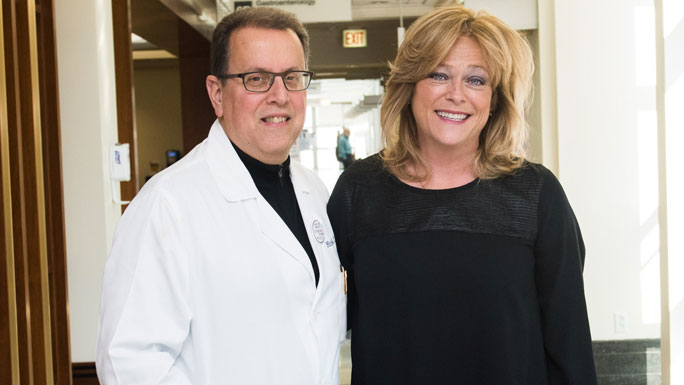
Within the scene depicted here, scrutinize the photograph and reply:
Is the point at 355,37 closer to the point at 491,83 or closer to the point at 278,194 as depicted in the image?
the point at 491,83

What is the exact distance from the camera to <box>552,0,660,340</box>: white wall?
504cm

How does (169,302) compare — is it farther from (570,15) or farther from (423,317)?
(570,15)

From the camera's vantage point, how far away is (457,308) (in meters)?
1.73

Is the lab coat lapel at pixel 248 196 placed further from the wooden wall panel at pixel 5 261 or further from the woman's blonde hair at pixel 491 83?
the wooden wall panel at pixel 5 261

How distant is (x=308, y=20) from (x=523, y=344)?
16.2ft

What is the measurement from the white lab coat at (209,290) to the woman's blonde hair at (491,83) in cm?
47

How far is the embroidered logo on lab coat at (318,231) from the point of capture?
1832 millimetres

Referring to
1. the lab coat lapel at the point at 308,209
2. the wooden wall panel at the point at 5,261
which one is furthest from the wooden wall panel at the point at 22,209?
the lab coat lapel at the point at 308,209

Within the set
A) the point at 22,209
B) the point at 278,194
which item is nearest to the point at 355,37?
the point at 22,209

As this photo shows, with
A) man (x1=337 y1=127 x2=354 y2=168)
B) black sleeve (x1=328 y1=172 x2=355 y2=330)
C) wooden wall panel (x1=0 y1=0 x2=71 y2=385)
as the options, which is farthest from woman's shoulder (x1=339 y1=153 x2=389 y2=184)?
man (x1=337 y1=127 x2=354 y2=168)

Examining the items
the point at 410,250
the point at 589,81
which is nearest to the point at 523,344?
the point at 410,250

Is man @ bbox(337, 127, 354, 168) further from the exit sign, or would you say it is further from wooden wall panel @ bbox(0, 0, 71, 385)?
wooden wall panel @ bbox(0, 0, 71, 385)

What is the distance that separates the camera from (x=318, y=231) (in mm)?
1849

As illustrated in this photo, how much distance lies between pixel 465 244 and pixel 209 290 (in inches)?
26.1
